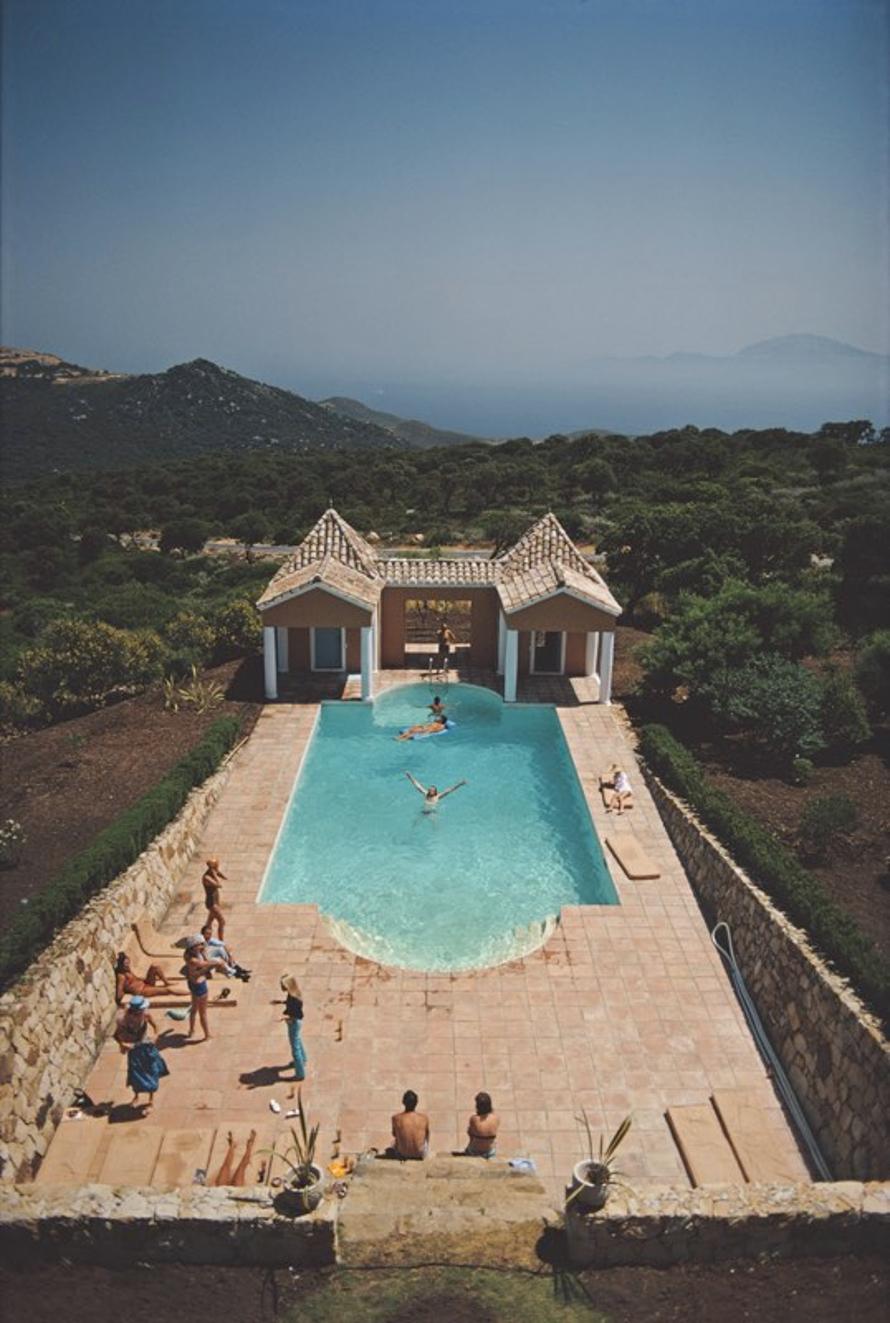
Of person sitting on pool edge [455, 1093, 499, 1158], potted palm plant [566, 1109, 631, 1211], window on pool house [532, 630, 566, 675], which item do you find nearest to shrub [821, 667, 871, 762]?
window on pool house [532, 630, 566, 675]

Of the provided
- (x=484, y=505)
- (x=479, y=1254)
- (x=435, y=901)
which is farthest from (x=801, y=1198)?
(x=484, y=505)

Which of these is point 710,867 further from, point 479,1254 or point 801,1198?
point 479,1254

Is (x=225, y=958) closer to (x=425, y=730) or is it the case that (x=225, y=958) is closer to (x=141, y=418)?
(x=425, y=730)

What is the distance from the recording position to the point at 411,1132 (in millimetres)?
9625

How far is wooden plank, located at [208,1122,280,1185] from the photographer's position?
978cm

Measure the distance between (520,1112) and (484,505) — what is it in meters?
54.7

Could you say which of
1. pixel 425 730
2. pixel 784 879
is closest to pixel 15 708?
pixel 425 730

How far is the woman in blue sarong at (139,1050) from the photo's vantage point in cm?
1059

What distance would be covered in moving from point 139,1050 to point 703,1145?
6715mm

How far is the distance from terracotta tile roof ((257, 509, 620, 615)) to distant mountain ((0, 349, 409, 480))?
83.1m

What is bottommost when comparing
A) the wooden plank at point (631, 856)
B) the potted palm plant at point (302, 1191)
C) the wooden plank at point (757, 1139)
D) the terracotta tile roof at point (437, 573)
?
the wooden plank at point (757, 1139)

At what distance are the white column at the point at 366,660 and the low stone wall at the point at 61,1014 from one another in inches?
381

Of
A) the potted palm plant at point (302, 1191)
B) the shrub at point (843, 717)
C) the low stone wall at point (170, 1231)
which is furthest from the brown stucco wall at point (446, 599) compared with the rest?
the low stone wall at point (170, 1231)

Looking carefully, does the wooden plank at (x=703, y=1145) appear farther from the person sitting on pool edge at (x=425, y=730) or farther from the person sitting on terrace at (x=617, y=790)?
the person sitting on pool edge at (x=425, y=730)
